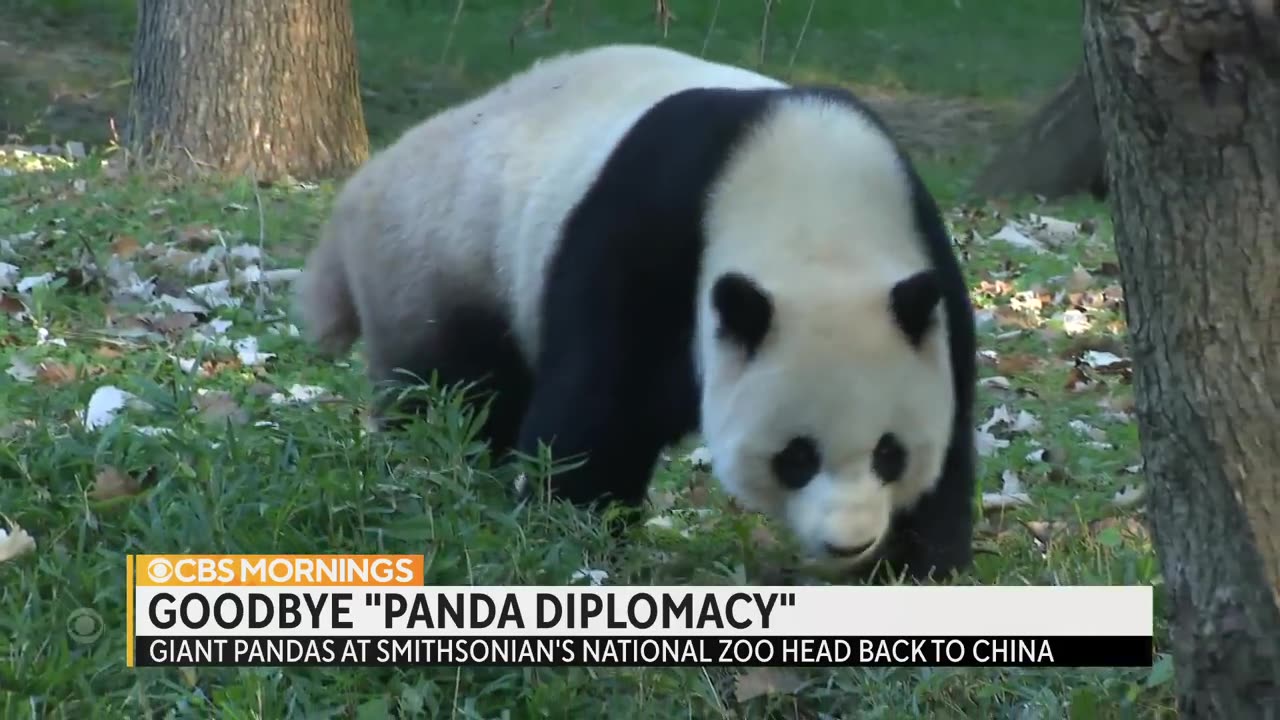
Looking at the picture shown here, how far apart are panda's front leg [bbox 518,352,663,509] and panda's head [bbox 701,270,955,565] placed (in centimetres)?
34

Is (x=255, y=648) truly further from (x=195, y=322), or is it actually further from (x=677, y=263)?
(x=195, y=322)

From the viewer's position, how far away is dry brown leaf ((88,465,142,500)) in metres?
3.48

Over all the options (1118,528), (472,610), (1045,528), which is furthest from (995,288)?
(472,610)

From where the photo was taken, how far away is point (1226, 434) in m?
2.47

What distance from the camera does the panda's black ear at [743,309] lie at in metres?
3.48

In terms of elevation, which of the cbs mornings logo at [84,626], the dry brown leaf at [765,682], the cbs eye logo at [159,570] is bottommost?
the cbs mornings logo at [84,626]

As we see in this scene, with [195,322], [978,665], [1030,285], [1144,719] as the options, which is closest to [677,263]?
[978,665]

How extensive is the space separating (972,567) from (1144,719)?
96 cm

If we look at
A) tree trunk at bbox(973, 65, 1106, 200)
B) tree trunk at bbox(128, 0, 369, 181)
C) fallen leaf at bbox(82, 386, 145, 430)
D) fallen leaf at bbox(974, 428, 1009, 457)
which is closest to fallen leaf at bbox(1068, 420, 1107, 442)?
fallen leaf at bbox(974, 428, 1009, 457)

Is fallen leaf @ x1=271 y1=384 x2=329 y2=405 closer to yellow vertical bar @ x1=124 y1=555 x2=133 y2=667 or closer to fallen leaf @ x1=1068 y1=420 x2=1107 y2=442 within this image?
yellow vertical bar @ x1=124 y1=555 x2=133 y2=667

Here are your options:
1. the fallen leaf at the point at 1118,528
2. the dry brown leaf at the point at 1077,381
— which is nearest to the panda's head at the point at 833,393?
the fallen leaf at the point at 1118,528

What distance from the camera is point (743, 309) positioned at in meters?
3.50

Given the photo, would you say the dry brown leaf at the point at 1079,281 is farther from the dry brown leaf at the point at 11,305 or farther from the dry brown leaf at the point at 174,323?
the dry brown leaf at the point at 11,305

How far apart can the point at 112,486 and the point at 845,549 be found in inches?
61.4
